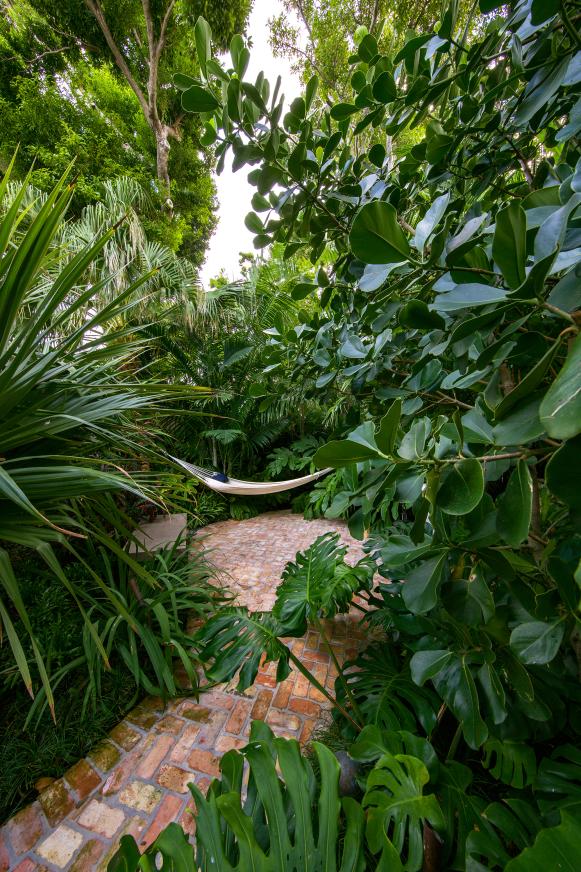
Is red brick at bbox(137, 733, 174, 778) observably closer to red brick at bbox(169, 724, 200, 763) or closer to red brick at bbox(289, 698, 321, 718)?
red brick at bbox(169, 724, 200, 763)

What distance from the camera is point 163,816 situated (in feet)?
3.04

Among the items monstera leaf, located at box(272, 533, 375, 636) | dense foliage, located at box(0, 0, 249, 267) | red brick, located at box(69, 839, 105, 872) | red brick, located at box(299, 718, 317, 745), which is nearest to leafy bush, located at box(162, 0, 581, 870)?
monstera leaf, located at box(272, 533, 375, 636)

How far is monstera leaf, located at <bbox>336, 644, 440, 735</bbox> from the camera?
0.82 metres

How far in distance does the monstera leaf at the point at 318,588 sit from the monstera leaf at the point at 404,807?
356 millimetres

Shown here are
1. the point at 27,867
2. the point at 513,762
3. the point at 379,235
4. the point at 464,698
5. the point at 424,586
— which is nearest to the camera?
the point at 379,235

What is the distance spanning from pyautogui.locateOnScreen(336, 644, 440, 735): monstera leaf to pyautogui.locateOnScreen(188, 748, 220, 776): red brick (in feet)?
1.69

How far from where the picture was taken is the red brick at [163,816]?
875mm

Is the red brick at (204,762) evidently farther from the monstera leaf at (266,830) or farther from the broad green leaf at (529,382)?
the broad green leaf at (529,382)

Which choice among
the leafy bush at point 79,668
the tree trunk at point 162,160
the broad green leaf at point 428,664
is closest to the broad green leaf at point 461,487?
the broad green leaf at point 428,664

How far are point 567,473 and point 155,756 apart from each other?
151 centimetres

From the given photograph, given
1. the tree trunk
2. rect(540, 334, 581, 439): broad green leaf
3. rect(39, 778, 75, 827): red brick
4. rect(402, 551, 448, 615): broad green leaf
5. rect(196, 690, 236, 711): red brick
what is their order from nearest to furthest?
rect(540, 334, 581, 439): broad green leaf < rect(402, 551, 448, 615): broad green leaf < rect(39, 778, 75, 827): red brick < rect(196, 690, 236, 711): red brick < the tree trunk

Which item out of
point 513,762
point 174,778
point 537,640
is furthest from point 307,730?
point 537,640

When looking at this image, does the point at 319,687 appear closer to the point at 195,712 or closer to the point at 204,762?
the point at 204,762

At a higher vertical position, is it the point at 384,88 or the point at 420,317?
the point at 384,88
